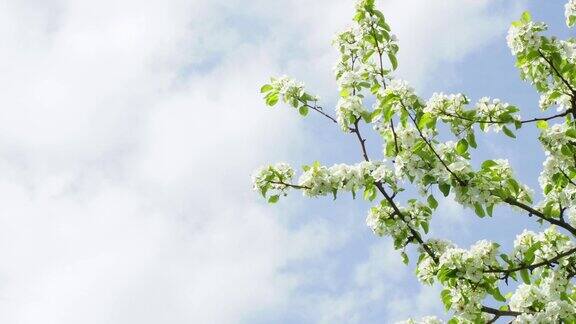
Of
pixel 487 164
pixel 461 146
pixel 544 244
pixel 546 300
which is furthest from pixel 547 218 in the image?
pixel 461 146

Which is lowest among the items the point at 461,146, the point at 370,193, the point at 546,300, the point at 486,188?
the point at 546,300

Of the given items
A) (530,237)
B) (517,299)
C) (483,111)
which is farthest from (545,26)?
(517,299)

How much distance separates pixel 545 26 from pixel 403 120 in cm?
178

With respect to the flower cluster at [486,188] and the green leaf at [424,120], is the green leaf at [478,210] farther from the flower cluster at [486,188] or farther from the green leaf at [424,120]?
the green leaf at [424,120]

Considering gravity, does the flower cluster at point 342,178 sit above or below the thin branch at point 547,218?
above

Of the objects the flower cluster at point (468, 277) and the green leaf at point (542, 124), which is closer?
the flower cluster at point (468, 277)

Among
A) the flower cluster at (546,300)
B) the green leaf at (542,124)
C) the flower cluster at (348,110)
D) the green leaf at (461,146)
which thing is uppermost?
the flower cluster at (348,110)

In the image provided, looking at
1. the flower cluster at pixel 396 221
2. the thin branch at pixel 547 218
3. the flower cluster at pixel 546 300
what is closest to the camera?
the flower cluster at pixel 546 300

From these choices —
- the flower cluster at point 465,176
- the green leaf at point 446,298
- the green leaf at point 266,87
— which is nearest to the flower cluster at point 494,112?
the flower cluster at point 465,176

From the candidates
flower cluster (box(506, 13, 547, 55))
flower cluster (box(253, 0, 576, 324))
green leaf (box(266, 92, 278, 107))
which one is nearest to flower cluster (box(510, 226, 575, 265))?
flower cluster (box(253, 0, 576, 324))

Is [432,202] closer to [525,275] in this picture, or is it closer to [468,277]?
[468,277]

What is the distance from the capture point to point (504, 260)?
24.2 feet

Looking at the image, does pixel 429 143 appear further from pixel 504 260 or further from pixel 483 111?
pixel 504 260

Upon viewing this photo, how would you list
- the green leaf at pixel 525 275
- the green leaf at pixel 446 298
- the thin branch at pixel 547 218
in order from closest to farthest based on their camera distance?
the green leaf at pixel 525 275
the green leaf at pixel 446 298
the thin branch at pixel 547 218
